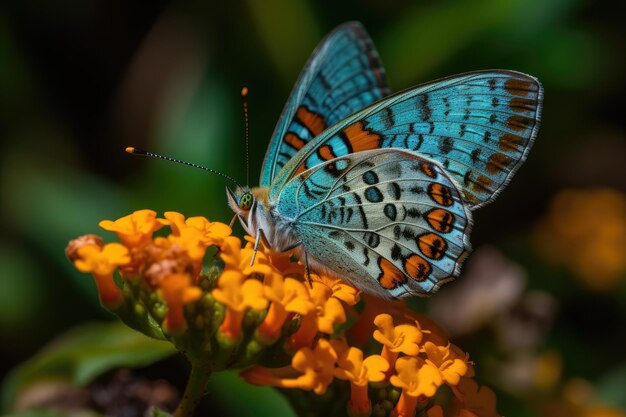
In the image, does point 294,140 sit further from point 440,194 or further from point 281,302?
point 281,302

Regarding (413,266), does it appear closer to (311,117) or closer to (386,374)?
(386,374)

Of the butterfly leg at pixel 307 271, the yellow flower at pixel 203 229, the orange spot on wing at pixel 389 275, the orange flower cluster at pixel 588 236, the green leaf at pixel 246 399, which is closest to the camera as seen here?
the yellow flower at pixel 203 229

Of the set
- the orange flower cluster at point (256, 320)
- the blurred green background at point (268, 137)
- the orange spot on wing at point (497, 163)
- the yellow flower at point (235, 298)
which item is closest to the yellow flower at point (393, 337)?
the orange flower cluster at point (256, 320)

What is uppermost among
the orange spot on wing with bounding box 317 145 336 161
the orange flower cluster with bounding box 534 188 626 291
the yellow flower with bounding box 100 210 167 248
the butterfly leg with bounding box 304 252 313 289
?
the yellow flower with bounding box 100 210 167 248

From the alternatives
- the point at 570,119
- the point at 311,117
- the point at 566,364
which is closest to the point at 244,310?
the point at 311,117

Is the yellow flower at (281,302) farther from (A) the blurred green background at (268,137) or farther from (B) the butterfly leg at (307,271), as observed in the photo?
(A) the blurred green background at (268,137)

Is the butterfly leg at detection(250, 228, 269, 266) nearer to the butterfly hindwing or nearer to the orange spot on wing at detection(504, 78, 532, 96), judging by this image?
the butterfly hindwing

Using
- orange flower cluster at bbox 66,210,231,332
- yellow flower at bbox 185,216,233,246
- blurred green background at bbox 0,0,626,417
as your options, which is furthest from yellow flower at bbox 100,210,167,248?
blurred green background at bbox 0,0,626,417
